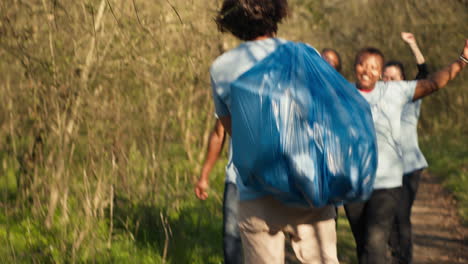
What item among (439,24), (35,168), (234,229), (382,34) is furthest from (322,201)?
(382,34)

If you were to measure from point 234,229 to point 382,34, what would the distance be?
14166 millimetres

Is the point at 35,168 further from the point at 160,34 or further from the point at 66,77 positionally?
the point at 160,34

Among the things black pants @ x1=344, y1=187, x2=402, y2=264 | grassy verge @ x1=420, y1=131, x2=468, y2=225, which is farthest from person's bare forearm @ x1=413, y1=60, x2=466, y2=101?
grassy verge @ x1=420, y1=131, x2=468, y2=225

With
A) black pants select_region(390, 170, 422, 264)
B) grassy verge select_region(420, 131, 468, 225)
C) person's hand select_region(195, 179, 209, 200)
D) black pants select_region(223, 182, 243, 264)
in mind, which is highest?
person's hand select_region(195, 179, 209, 200)

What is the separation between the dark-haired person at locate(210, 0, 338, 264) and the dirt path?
377cm

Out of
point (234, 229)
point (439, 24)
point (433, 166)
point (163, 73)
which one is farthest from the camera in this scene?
point (433, 166)

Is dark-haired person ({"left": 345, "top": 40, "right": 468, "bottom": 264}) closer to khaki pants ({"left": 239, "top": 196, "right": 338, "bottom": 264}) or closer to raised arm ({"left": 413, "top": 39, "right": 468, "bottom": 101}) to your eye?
raised arm ({"left": 413, "top": 39, "right": 468, "bottom": 101})

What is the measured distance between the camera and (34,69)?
505 centimetres

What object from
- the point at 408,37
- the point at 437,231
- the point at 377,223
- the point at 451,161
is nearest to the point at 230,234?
the point at 377,223

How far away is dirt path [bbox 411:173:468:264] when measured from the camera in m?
6.82

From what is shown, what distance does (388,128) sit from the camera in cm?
446

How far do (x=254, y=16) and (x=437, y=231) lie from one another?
5818 mm

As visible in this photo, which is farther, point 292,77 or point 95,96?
point 95,96

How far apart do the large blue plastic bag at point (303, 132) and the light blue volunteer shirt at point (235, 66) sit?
0.13 meters
